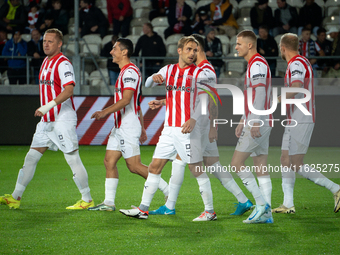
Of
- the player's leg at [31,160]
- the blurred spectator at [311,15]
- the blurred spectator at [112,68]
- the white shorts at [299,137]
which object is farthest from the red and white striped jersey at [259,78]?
the blurred spectator at [311,15]

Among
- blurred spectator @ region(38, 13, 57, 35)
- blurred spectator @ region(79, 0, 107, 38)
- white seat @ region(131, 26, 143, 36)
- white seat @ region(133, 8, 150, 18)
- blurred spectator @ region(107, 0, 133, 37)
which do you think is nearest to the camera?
blurred spectator @ region(38, 13, 57, 35)

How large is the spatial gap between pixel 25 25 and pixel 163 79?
1185cm

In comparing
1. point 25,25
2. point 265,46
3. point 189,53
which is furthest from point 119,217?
point 25,25

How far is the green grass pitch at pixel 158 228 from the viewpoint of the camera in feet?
13.3

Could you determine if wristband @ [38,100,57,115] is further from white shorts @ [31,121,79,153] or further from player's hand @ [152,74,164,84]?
player's hand @ [152,74,164,84]

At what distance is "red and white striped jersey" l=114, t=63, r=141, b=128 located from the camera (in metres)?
5.60

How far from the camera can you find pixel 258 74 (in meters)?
4.95

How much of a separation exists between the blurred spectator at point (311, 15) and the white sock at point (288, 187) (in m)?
9.57

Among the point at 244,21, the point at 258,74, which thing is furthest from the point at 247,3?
the point at 258,74

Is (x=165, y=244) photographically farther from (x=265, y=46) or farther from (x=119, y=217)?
(x=265, y=46)

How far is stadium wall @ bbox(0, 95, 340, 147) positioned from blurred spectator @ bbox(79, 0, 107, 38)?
366cm

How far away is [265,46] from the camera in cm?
1262

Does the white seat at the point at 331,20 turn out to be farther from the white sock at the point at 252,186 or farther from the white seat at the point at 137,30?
the white sock at the point at 252,186

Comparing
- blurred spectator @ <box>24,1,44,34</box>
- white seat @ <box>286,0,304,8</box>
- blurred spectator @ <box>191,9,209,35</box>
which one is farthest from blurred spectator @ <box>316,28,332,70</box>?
blurred spectator @ <box>24,1,44,34</box>
